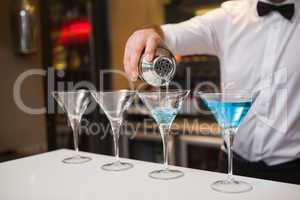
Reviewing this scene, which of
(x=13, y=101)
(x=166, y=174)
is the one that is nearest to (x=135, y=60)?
(x=166, y=174)

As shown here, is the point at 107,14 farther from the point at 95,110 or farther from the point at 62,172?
the point at 62,172

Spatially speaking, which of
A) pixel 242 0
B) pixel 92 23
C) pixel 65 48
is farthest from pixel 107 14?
pixel 242 0

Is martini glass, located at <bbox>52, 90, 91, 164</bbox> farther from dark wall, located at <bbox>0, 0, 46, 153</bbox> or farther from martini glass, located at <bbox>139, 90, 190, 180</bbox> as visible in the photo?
dark wall, located at <bbox>0, 0, 46, 153</bbox>

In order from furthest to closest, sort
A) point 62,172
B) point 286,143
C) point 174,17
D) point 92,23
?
point 92,23, point 174,17, point 286,143, point 62,172

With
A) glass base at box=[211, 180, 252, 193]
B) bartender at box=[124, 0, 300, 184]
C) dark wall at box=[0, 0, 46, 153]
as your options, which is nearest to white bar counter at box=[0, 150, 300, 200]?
glass base at box=[211, 180, 252, 193]

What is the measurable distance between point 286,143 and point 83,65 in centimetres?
227

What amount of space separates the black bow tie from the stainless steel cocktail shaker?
21.2 inches

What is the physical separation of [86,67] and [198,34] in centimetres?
191

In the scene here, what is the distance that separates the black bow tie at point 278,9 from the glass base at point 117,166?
743mm

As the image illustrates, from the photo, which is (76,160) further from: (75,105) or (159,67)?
(159,67)

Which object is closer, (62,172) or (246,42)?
(62,172)

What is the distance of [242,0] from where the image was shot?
1.55 metres

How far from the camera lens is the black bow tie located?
1.37 m

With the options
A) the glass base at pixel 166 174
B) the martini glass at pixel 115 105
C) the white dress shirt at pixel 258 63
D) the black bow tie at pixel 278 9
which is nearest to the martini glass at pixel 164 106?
the glass base at pixel 166 174
